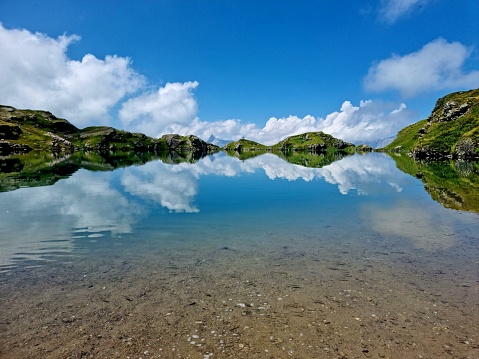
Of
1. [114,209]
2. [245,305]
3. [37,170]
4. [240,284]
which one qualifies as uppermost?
[37,170]

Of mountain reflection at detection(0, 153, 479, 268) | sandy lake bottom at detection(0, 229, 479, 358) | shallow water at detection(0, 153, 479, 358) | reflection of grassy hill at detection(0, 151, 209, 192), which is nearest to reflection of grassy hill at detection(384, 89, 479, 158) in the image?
mountain reflection at detection(0, 153, 479, 268)

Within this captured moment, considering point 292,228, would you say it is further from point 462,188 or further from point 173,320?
point 462,188

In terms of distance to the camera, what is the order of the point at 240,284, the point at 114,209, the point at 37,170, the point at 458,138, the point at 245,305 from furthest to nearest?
the point at 458,138 < the point at 37,170 < the point at 114,209 < the point at 240,284 < the point at 245,305

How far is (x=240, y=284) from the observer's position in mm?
17281

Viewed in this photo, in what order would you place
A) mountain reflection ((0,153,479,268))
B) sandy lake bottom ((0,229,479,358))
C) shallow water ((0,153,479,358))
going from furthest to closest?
mountain reflection ((0,153,479,268)), shallow water ((0,153,479,358)), sandy lake bottom ((0,229,479,358))

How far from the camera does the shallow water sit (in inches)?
475

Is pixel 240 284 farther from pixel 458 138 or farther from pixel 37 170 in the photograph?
pixel 458 138

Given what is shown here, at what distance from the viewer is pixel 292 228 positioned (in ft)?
95.7

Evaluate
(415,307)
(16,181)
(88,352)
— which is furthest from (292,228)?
(16,181)

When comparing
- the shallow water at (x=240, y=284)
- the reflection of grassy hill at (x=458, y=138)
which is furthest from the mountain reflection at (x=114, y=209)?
the reflection of grassy hill at (x=458, y=138)

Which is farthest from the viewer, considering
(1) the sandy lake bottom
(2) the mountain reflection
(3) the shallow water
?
(2) the mountain reflection

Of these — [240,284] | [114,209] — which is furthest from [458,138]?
[240,284]

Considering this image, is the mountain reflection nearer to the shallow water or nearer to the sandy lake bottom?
the shallow water

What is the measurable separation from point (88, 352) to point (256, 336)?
689 centimetres
